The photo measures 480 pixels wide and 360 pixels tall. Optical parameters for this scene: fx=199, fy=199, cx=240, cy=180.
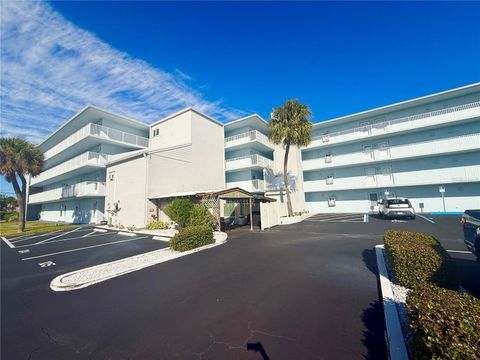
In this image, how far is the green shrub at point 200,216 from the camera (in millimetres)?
13484

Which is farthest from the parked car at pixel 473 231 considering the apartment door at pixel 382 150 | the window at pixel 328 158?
the window at pixel 328 158

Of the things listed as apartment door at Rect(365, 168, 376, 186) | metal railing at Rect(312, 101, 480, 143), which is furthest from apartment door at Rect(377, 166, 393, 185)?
metal railing at Rect(312, 101, 480, 143)

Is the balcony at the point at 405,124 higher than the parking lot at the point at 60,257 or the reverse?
higher

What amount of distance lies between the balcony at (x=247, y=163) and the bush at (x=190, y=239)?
15180 millimetres

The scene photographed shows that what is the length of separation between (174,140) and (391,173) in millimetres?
26352

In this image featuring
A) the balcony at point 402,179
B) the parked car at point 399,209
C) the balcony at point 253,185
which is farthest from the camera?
the balcony at point 253,185

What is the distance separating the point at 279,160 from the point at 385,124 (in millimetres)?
13450

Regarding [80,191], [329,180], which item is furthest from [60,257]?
[329,180]

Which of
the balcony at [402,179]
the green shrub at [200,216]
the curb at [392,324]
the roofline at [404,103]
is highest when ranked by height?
the roofline at [404,103]

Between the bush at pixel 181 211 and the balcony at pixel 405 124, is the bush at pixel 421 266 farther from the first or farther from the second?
the balcony at pixel 405 124

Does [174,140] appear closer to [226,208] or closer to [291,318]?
[226,208]

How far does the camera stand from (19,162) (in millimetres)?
18594

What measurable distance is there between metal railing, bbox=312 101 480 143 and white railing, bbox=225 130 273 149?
889 centimetres

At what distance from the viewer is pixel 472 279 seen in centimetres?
506
